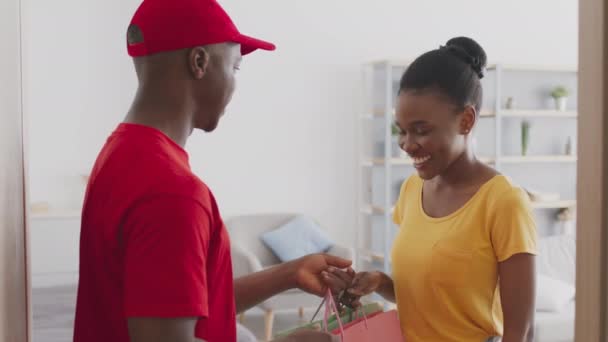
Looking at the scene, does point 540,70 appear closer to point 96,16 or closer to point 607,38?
point 96,16

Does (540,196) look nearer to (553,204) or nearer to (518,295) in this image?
(553,204)

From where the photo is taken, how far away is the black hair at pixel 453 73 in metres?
1.66

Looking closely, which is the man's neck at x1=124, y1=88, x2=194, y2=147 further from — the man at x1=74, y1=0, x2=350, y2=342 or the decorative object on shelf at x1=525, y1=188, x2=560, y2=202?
the decorative object on shelf at x1=525, y1=188, x2=560, y2=202

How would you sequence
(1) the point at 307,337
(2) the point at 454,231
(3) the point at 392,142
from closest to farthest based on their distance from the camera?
1. (1) the point at 307,337
2. (2) the point at 454,231
3. (3) the point at 392,142

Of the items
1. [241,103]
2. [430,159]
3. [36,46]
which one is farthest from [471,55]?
[36,46]

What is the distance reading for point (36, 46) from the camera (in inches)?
223

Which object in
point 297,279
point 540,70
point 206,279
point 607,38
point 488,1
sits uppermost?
point 488,1

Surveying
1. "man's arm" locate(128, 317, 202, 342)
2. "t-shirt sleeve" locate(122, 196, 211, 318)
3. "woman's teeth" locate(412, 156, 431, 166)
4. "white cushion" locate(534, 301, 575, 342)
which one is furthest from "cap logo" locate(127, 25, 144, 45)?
"white cushion" locate(534, 301, 575, 342)

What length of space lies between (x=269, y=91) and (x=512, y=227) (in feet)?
15.1

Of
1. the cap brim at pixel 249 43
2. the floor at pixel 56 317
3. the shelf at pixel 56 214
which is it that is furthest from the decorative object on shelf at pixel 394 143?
the cap brim at pixel 249 43

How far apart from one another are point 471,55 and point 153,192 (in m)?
1.06

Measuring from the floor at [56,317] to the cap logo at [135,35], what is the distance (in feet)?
8.21

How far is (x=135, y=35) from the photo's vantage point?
104 cm

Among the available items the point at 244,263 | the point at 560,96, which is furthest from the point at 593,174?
the point at 560,96
